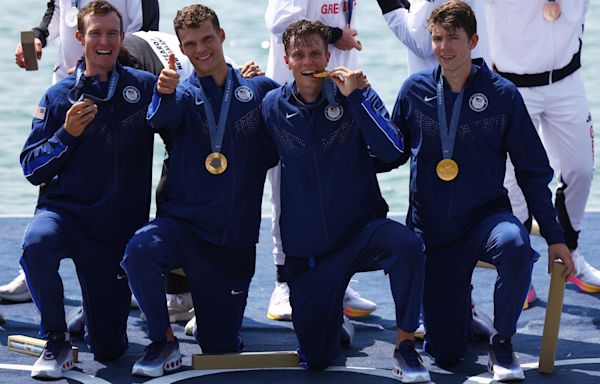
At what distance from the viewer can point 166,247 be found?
19.2 feet

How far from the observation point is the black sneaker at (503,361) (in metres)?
5.69

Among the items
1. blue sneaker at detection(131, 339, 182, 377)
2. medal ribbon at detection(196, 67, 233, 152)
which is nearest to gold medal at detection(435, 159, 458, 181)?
medal ribbon at detection(196, 67, 233, 152)

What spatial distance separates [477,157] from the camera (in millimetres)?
5867

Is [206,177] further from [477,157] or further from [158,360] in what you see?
[477,157]

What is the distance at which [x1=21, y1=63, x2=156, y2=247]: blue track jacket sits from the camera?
6020 millimetres

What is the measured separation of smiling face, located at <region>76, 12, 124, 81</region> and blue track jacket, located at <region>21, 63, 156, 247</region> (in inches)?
1.9

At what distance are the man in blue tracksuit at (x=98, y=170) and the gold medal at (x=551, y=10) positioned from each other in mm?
1946

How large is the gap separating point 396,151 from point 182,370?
124cm

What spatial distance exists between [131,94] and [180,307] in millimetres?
1127

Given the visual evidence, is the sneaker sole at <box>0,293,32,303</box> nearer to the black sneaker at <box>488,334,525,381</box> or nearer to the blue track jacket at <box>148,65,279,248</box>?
the blue track jacket at <box>148,65,279,248</box>

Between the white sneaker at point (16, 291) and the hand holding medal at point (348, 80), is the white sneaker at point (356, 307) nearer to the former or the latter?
the hand holding medal at point (348, 80)

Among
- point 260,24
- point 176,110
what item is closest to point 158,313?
point 176,110

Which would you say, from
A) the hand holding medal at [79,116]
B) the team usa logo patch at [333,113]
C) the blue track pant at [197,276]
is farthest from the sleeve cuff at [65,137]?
the team usa logo patch at [333,113]

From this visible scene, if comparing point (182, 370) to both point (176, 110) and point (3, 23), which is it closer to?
point (176, 110)
